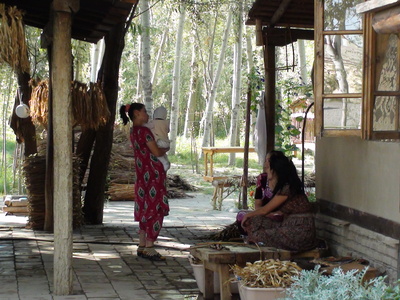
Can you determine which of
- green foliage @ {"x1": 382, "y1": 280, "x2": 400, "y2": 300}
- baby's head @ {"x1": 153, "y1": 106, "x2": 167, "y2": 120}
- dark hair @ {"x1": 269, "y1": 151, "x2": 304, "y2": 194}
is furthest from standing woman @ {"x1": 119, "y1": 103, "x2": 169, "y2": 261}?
green foliage @ {"x1": 382, "y1": 280, "x2": 400, "y2": 300}

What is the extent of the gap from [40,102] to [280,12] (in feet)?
10.5

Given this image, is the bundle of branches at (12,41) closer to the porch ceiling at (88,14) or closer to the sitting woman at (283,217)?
the porch ceiling at (88,14)

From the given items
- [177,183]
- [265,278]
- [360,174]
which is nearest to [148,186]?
[360,174]

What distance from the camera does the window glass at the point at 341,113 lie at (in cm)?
582

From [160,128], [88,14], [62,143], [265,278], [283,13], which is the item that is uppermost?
[283,13]

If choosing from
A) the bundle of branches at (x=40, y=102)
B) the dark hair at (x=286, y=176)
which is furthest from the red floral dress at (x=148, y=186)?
the bundle of branches at (x=40, y=102)

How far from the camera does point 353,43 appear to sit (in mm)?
5914

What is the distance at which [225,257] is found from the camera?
547 cm

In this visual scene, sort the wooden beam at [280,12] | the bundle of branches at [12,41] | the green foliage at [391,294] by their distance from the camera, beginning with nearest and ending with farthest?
the green foliage at [391,294], the bundle of branches at [12,41], the wooden beam at [280,12]

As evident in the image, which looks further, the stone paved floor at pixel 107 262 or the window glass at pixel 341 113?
the stone paved floor at pixel 107 262

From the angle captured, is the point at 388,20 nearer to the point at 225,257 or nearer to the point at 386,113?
the point at 386,113

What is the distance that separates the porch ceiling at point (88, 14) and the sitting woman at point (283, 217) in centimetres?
215

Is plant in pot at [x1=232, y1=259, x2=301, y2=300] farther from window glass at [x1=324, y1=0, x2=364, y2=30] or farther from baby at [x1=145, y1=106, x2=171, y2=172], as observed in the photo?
baby at [x1=145, y1=106, x2=171, y2=172]

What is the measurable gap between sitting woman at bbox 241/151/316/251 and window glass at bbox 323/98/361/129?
2.66ft
